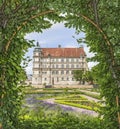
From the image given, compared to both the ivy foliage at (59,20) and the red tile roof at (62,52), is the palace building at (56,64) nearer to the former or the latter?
the red tile roof at (62,52)

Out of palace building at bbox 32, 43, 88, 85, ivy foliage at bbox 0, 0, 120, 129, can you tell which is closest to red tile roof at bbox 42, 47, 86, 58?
palace building at bbox 32, 43, 88, 85

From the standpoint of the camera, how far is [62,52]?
3664 inches

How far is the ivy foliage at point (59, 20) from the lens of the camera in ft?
19.9

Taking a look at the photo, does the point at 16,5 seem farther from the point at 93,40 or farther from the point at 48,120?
the point at 48,120

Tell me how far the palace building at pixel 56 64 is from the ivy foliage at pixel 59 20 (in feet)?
282

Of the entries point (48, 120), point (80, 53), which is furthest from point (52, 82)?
point (48, 120)

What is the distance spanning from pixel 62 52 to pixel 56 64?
515 cm

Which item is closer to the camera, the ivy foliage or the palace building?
the ivy foliage

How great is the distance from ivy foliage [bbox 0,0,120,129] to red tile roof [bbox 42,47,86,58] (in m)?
86.0

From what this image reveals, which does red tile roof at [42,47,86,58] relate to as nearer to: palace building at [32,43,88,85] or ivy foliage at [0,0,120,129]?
palace building at [32,43,88,85]

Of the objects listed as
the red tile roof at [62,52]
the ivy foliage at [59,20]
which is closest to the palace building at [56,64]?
the red tile roof at [62,52]

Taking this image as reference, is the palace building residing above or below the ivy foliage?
above

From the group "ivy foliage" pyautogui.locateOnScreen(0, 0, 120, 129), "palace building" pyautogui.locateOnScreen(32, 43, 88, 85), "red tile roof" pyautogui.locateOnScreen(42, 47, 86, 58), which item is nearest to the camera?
"ivy foliage" pyautogui.locateOnScreen(0, 0, 120, 129)

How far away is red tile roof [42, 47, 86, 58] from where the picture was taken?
9338 cm
